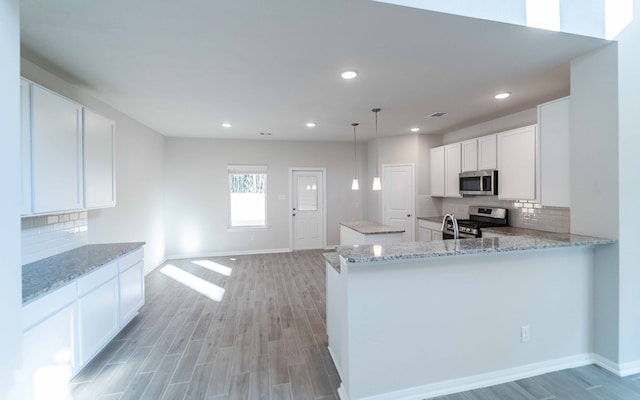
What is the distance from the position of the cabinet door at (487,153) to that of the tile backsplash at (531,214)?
600 millimetres

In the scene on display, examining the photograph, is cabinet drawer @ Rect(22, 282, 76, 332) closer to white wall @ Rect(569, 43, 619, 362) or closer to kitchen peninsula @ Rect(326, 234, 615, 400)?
kitchen peninsula @ Rect(326, 234, 615, 400)

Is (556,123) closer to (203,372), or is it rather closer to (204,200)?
(203,372)

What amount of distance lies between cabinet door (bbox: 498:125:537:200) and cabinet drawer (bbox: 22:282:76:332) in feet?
16.2

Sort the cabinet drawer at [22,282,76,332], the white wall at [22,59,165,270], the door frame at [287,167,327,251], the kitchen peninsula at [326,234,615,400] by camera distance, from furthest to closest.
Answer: the door frame at [287,167,327,251]
the white wall at [22,59,165,270]
the kitchen peninsula at [326,234,615,400]
the cabinet drawer at [22,282,76,332]

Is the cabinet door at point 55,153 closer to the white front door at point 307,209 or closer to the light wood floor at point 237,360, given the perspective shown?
the light wood floor at point 237,360

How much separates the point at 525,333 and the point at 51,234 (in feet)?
14.1

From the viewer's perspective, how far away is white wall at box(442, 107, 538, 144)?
13.0 feet

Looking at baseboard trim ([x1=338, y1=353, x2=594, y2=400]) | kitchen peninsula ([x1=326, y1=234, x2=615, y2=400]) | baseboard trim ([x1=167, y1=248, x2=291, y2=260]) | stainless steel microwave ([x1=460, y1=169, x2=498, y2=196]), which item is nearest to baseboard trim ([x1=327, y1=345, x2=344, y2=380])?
kitchen peninsula ([x1=326, y1=234, x2=615, y2=400])

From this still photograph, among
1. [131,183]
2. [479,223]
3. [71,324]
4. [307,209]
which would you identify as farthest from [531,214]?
[131,183]

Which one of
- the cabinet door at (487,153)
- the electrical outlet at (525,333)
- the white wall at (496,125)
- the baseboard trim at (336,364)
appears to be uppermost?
the white wall at (496,125)

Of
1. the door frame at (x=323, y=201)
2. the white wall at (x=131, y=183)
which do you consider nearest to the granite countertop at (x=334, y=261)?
the white wall at (x=131, y=183)

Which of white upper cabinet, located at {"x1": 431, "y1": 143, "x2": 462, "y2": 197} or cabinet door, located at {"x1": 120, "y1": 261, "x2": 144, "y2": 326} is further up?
white upper cabinet, located at {"x1": 431, "y1": 143, "x2": 462, "y2": 197}

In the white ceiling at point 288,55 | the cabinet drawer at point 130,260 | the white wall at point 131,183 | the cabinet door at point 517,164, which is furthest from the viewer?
the cabinet door at point 517,164

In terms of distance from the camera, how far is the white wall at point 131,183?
10.2 ft
